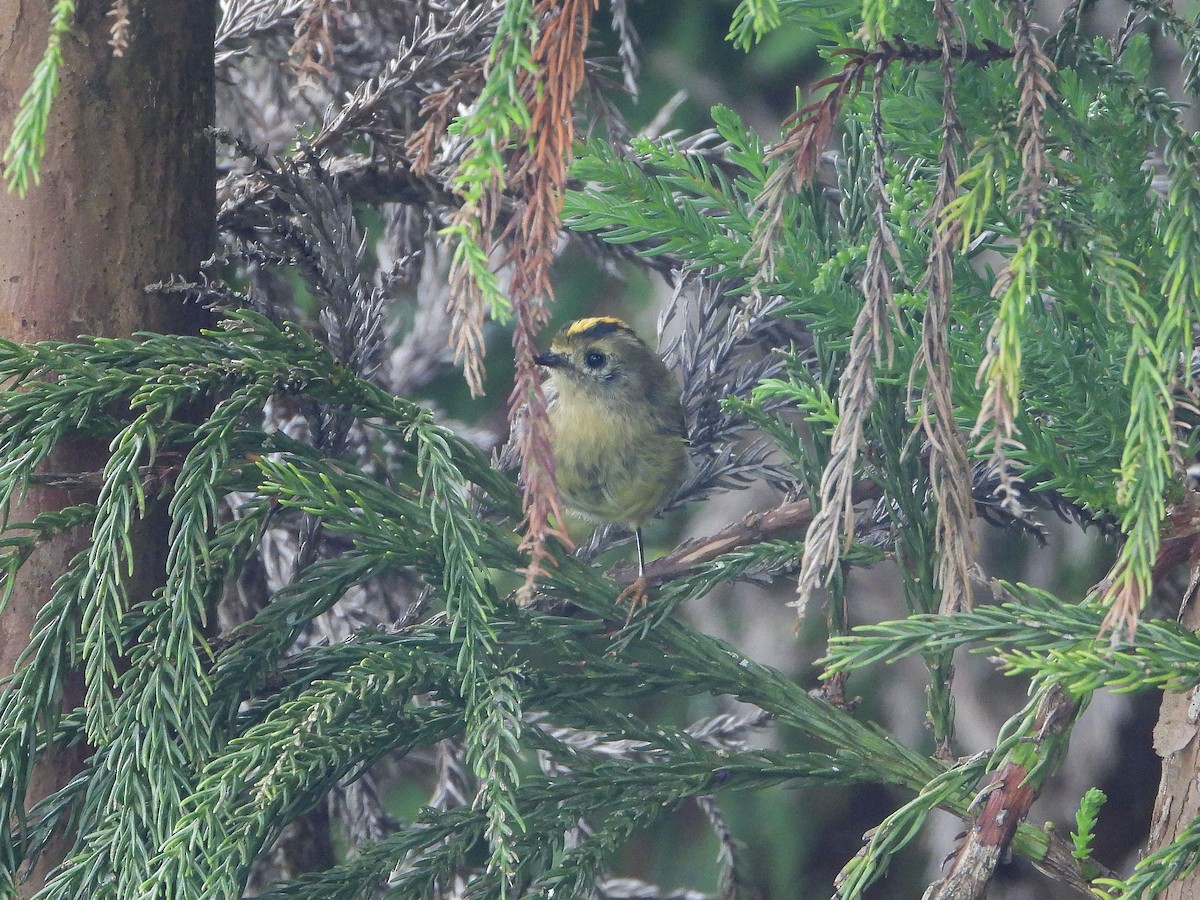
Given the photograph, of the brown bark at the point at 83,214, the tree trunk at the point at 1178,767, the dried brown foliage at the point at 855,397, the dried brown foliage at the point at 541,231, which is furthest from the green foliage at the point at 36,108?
the tree trunk at the point at 1178,767

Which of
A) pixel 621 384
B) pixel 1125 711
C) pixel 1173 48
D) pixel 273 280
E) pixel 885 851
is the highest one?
pixel 1173 48

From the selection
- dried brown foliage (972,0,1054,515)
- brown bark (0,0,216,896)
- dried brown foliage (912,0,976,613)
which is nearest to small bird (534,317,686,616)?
brown bark (0,0,216,896)

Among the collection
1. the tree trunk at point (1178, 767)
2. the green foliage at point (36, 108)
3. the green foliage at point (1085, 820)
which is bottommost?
the green foliage at point (1085, 820)

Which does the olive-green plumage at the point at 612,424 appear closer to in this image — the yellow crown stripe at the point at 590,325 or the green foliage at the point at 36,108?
the yellow crown stripe at the point at 590,325

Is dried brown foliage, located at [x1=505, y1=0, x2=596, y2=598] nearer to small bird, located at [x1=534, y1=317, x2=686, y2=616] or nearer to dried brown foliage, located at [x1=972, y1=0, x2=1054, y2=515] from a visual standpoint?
dried brown foliage, located at [x1=972, y1=0, x2=1054, y2=515]

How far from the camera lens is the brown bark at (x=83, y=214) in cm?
138

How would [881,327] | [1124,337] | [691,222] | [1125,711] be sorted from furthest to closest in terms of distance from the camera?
[1125,711] → [691,222] → [1124,337] → [881,327]

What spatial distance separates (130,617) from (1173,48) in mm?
2608

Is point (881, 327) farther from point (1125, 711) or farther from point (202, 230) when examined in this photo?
point (1125, 711)

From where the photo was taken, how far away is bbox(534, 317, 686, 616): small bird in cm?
229

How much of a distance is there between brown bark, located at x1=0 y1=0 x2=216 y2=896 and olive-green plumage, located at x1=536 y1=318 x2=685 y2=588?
90cm

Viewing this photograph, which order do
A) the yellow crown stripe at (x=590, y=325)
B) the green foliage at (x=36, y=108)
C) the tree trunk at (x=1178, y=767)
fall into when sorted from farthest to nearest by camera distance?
1. the yellow crown stripe at (x=590, y=325)
2. the tree trunk at (x=1178, y=767)
3. the green foliage at (x=36, y=108)

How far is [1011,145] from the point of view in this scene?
1.09 metres

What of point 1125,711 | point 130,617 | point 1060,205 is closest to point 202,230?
point 130,617
